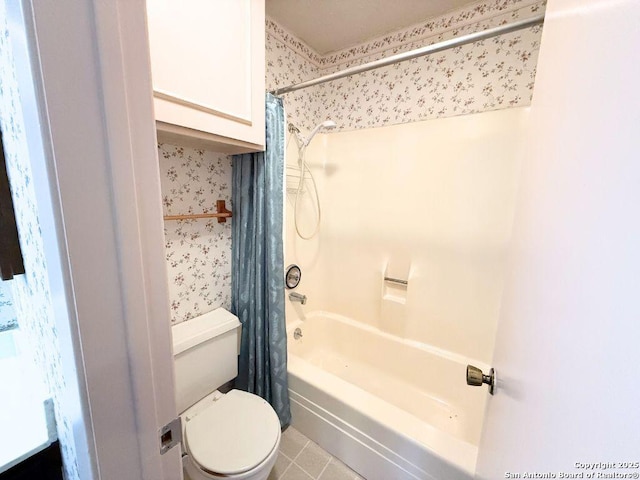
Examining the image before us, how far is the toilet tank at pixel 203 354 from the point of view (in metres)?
1.25

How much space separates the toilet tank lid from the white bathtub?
0.48 metres

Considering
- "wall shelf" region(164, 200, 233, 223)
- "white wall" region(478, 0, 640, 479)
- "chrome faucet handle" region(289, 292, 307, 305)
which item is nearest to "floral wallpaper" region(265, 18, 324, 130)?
"wall shelf" region(164, 200, 233, 223)

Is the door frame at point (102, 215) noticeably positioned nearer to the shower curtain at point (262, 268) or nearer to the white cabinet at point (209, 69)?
the white cabinet at point (209, 69)

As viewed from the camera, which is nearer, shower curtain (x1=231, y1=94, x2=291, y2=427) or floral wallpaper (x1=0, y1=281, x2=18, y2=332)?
floral wallpaper (x1=0, y1=281, x2=18, y2=332)

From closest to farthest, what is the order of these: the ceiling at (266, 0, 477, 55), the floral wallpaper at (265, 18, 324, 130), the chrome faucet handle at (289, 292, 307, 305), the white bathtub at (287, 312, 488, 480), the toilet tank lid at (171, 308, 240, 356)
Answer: the white bathtub at (287, 312, 488, 480)
the toilet tank lid at (171, 308, 240, 356)
the ceiling at (266, 0, 477, 55)
the floral wallpaper at (265, 18, 324, 130)
the chrome faucet handle at (289, 292, 307, 305)

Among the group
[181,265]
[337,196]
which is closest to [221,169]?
[181,265]

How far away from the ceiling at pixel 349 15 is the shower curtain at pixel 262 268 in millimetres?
749

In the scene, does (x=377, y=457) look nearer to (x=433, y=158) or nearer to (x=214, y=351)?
(x=214, y=351)

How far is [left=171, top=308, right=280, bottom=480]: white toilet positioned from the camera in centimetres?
99

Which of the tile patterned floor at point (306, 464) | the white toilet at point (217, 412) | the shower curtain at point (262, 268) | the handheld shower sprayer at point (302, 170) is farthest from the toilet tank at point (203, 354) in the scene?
the handheld shower sprayer at point (302, 170)

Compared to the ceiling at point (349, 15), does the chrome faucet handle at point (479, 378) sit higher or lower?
lower

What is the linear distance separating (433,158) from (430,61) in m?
0.62

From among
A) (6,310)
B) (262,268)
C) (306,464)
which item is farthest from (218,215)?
(306,464)

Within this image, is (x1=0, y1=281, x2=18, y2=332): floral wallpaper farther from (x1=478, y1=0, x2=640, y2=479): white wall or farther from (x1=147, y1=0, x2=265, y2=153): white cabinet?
(x1=478, y1=0, x2=640, y2=479): white wall
